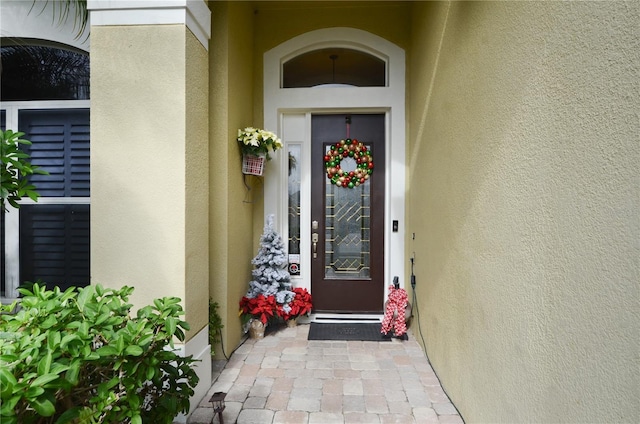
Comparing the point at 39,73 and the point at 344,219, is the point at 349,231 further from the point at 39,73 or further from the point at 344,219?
the point at 39,73

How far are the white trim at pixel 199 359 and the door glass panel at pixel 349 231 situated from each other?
1520mm

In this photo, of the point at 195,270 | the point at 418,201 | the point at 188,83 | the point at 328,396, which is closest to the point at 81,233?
the point at 195,270

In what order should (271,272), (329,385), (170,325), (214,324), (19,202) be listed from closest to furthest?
(170,325) < (329,385) < (214,324) < (19,202) < (271,272)

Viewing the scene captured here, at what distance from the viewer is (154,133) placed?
1794mm

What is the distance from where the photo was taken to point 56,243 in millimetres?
2535

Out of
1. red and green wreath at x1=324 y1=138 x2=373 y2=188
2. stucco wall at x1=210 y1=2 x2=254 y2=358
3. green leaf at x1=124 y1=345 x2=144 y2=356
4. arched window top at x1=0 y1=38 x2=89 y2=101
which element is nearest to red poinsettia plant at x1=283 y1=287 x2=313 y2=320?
stucco wall at x1=210 y1=2 x2=254 y2=358

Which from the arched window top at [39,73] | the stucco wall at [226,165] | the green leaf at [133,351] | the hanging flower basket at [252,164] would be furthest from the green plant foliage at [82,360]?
the arched window top at [39,73]

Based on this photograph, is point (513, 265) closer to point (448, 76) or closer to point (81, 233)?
point (448, 76)

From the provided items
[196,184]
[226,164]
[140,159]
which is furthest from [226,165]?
[140,159]

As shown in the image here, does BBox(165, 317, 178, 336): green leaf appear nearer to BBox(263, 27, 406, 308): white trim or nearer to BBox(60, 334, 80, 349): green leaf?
BBox(60, 334, 80, 349): green leaf

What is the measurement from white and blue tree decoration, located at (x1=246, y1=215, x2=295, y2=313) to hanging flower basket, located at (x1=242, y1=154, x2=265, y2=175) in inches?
19.4

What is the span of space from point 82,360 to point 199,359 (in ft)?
3.31

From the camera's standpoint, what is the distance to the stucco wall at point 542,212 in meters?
0.78

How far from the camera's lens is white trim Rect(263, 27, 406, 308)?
3195 mm
